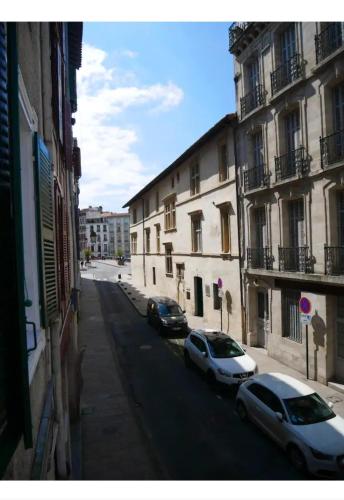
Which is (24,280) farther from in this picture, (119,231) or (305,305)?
(119,231)

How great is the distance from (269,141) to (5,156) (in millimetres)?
16012

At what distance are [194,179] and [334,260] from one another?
14293 mm

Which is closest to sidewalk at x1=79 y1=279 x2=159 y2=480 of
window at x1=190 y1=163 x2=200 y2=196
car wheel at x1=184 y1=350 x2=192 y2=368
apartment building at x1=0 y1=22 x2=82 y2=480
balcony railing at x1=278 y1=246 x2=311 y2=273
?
car wheel at x1=184 y1=350 x2=192 y2=368

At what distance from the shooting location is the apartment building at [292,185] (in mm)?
13203

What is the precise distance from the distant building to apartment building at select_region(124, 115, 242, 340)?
290 ft

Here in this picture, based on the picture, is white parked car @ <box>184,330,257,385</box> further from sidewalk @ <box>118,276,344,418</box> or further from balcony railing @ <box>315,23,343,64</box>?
balcony railing @ <box>315,23,343,64</box>

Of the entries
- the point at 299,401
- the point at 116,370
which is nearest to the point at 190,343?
the point at 116,370

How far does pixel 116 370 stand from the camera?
1545 centimetres

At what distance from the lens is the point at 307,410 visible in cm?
920

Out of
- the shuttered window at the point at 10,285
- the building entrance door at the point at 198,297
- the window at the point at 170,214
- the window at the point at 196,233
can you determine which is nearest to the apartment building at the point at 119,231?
the window at the point at 170,214

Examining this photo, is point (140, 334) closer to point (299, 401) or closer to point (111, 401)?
point (111, 401)

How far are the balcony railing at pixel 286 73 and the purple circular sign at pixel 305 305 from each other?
8.91m

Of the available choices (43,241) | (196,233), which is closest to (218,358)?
(43,241)

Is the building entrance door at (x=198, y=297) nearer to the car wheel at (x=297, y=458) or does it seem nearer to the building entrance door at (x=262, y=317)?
the building entrance door at (x=262, y=317)
